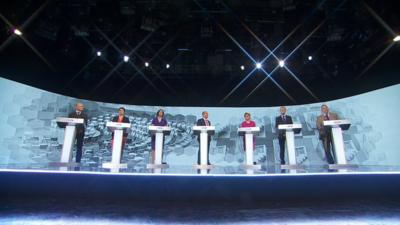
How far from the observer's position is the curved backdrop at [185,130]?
19.7 ft

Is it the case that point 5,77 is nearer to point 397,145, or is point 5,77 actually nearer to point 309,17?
point 309,17

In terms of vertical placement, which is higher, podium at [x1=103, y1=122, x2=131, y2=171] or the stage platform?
podium at [x1=103, y1=122, x2=131, y2=171]

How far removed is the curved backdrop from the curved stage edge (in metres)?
3.92

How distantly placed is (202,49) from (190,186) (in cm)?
573

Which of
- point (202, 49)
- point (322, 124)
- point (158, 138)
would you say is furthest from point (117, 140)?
point (202, 49)

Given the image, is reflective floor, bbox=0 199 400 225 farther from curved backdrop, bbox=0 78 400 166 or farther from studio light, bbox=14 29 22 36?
studio light, bbox=14 29 22 36

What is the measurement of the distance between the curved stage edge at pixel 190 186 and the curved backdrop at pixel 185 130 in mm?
3924

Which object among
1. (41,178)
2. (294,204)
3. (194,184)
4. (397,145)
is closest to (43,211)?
(41,178)

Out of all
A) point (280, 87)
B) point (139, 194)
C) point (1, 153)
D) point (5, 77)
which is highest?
point (280, 87)

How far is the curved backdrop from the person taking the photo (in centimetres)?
599

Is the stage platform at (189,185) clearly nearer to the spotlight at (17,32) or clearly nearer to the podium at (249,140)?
the podium at (249,140)

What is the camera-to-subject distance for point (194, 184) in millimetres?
2277

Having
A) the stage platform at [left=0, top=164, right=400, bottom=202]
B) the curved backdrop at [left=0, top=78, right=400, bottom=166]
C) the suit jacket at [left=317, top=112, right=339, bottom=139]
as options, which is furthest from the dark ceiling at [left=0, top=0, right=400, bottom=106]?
the stage platform at [left=0, top=164, right=400, bottom=202]

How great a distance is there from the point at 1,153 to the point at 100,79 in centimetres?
321
